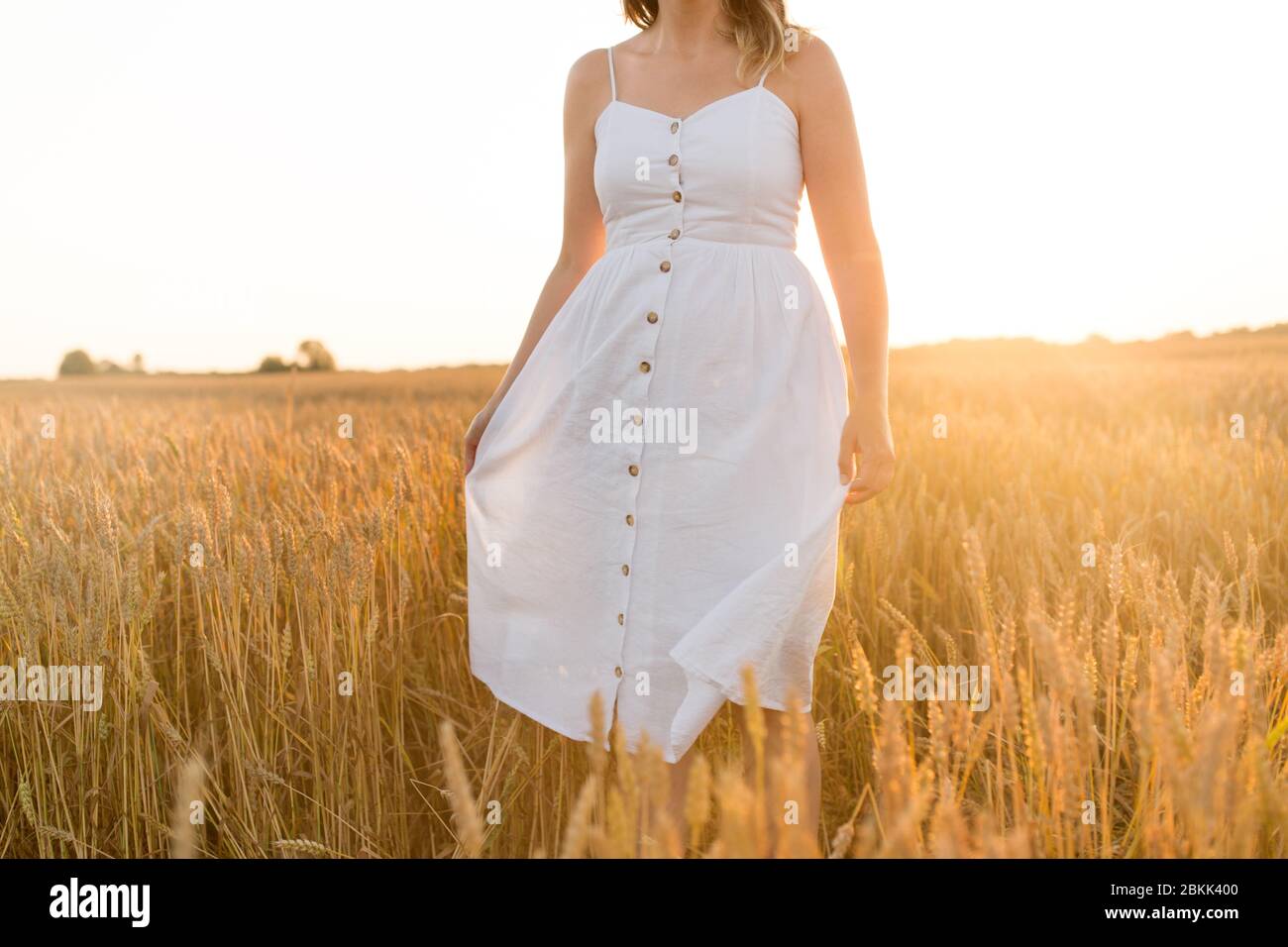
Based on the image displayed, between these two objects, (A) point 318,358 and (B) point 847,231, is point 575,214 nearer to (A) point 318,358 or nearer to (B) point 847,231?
(B) point 847,231

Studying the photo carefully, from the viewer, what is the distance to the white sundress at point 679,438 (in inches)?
66.8

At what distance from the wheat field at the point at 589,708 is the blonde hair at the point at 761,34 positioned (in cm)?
102

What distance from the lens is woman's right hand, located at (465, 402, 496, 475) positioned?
6.91 ft

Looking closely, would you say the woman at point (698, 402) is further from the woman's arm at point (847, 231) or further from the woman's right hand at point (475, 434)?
the woman's right hand at point (475, 434)

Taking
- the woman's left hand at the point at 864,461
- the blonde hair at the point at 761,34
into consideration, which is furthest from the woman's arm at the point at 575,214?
the woman's left hand at the point at 864,461

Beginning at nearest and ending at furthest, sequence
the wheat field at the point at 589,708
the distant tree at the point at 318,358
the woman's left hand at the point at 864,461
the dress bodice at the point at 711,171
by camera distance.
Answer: the wheat field at the point at 589,708 → the woman's left hand at the point at 864,461 → the dress bodice at the point at 711,171 → the distant tree at the point at 318,358

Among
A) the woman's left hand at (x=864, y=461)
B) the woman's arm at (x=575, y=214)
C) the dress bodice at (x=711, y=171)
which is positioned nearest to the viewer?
the woman's left hand at (x=864, y=461)

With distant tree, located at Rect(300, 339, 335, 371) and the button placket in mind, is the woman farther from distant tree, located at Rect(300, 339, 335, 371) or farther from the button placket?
distant tree, located at Rect(300, 339, 335, 371)

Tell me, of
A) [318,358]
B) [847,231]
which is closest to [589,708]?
[847,231]

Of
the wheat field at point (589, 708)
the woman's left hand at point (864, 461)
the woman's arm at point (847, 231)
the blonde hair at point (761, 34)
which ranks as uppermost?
the blonde hair at point (761, 34)

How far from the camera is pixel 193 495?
2654 mm

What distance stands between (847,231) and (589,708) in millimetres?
994

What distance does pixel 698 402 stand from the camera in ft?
5.79
